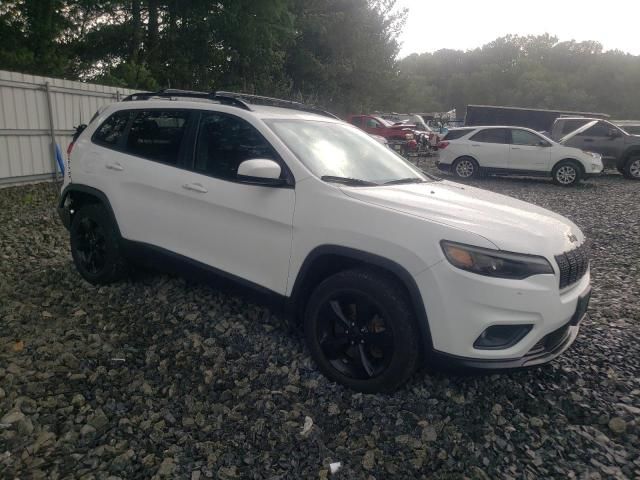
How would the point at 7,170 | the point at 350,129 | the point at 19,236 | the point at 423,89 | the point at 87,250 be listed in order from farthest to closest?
the point at 423,89 < the point at 7,170 < the point at 19,236 < the point at 87,250 < the point at 350,129

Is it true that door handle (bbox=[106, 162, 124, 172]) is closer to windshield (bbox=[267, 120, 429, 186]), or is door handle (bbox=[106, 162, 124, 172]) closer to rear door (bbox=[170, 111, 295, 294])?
rear door (bbox=[170, 111, 295, 294])

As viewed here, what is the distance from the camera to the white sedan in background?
1272cm

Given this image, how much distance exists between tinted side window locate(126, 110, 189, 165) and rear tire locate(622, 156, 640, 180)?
15.4 m

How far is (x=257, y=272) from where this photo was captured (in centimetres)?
314

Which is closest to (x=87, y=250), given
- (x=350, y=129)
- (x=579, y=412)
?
(x=350, y=129)

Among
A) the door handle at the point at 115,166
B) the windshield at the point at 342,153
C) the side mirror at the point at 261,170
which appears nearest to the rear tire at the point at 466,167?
the windshield at the point at 342,153

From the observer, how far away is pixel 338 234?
2717mm

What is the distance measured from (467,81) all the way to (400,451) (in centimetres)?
9622

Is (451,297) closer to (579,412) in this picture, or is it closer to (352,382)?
(352,382)

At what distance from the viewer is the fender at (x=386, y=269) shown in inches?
96.8

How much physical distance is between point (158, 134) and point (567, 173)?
12342 millimetres

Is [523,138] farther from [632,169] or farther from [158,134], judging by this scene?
[158,134]

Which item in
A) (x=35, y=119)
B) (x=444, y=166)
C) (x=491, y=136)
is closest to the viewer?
(x=35, y=119)

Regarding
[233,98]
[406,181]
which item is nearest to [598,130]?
[406,181]
